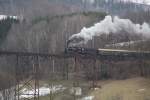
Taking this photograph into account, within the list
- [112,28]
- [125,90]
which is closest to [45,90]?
[125,90]

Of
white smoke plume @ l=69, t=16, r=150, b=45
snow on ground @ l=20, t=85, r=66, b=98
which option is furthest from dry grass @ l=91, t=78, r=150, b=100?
white smoke plume @ l=69, t=16, r=150, b=45

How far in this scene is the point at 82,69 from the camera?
166 feet

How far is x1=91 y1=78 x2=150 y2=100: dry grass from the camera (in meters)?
38.2

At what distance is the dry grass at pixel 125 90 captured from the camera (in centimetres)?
3825

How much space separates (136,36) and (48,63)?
13566mm

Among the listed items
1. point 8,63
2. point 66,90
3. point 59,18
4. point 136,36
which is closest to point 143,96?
point 66,90

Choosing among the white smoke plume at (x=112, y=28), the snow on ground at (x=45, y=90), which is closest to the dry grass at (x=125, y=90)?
the snow on ground at (x=45, y=90)

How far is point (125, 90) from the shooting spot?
40625 millimetres

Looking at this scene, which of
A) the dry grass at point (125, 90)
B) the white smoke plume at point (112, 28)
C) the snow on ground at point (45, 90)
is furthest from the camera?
the white smoke plume at point (112, 28)

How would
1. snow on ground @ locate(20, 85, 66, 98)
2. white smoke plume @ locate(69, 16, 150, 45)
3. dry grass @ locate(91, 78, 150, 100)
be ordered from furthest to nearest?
white smoke plume @ locate(69, 16, 150, 45) → snow on ground @ locate(20, 85, 66, 98) → dry grass @ locate(91, 78, 150, 100)

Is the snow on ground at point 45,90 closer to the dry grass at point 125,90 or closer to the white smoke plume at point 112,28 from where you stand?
the dry grass at point 125,90

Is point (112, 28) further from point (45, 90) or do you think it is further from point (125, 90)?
point (125, 90)

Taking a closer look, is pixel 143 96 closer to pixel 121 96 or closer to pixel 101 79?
pixel 121 96

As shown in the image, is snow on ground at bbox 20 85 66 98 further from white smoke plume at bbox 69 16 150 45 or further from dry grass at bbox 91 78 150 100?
white smoke plume at bbox 69 16 150 45
